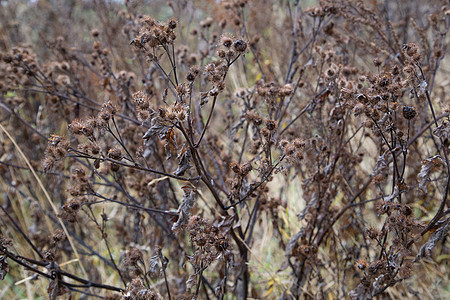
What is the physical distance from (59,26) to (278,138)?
3649 millimetres

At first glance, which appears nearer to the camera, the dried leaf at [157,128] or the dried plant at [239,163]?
the dried leaf at [157,128]

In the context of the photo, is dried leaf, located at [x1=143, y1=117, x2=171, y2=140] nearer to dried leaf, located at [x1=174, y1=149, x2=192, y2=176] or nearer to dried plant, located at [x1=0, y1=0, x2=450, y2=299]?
dried plant, located at [x1=0, y1=0, x2=450, y2=299]

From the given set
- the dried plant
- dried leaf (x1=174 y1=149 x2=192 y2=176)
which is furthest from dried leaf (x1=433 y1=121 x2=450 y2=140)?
dried leaf (x1=174 y1=149 x2=192 y2=176)

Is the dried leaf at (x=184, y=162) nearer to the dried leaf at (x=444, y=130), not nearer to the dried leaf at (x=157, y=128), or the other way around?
the dried leaf at (x=157, y=128)

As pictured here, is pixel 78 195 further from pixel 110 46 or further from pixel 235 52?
pixel 110 46

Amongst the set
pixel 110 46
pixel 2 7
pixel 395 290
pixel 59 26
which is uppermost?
pixel 2 7

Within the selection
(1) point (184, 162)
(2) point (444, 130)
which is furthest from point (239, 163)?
(2) point (444, 130)

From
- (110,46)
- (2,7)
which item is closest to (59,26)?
(2,7)

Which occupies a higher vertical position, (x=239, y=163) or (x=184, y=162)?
(x=239, y=163)

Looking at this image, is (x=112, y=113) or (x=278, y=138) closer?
(x=112, y=113)

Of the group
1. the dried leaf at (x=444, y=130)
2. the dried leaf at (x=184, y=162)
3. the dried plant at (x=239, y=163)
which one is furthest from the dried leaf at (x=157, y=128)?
the dried leaf at (x=444, y=130)

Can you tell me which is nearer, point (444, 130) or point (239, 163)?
point (444, 130)

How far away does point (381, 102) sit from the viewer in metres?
1.49

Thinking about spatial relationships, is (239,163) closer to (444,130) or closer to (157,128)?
(157,128)
